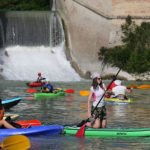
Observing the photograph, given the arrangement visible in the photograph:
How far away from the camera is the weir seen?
3488 cm

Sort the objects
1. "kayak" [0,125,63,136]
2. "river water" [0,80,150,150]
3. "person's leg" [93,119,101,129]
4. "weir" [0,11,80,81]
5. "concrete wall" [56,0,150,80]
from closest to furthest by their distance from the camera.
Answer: "river water" [0,80,150,150]
"kayak" [0,125,63,136]
"person's leg" [93,119,101,129]
"weir" [0,11,80,81]
"concrete wall" [56,0,150,80]

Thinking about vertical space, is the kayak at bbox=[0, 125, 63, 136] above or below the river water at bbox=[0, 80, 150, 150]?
above

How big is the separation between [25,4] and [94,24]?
605 inches

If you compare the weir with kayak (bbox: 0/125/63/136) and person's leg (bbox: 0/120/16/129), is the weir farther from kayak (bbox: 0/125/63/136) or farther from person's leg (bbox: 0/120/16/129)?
person's leg (bbox: 0/120/16/129)

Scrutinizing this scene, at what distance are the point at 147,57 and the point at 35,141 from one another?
26672 mm

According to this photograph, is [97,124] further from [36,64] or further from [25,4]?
[25,4]

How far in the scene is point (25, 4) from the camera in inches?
1978

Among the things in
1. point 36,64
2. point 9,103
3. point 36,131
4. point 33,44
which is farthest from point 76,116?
point 33,44

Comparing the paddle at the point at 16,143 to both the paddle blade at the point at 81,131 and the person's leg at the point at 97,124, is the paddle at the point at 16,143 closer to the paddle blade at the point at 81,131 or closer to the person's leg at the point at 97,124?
the paddle blade at the point at 81,131

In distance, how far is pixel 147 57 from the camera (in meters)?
35.5

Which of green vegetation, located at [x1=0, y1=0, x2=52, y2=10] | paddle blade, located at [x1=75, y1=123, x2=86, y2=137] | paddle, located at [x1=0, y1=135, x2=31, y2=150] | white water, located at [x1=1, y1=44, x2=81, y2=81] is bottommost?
white water, located at [x1=1, y1=44, x2=81, y2=81]

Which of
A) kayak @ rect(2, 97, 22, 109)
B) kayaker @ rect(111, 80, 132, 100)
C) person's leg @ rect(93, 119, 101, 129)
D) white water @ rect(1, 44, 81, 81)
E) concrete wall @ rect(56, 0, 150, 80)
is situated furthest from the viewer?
concrete wall @ rect(56, 0, 150, 80)

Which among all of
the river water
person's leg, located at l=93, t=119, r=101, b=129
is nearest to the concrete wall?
the river water

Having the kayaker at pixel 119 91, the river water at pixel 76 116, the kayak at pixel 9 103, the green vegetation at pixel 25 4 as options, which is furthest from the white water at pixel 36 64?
the kayak at pixel 9 103
